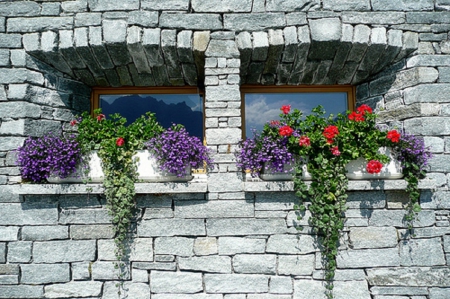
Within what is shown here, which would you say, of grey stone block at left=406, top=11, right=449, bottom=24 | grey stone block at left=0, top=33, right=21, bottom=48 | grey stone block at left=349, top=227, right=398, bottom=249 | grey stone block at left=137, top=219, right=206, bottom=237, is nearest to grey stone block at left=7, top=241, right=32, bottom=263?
grey stone block at left=137, top=219, right=206, bottom=237

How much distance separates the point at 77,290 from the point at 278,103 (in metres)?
2.79

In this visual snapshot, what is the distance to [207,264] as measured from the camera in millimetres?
2547

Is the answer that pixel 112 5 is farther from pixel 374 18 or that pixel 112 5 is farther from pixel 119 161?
pixel 374 18

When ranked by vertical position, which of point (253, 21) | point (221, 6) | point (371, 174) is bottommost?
point (371, 174)

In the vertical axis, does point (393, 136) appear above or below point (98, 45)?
below

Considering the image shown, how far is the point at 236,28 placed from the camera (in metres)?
2.71

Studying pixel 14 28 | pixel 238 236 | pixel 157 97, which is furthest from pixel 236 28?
pixel 14 28

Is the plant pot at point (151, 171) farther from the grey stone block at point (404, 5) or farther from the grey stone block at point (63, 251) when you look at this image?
the grey stone block at point (404, 5)

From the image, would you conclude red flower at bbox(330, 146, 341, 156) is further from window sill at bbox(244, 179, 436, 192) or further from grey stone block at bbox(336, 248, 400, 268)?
grey stone block at bbox(336, 248, 400, 268)

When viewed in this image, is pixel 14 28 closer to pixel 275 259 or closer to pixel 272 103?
pixel 272 103

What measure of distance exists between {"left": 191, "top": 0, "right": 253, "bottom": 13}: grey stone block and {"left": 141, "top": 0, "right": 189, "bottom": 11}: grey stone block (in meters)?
0.08

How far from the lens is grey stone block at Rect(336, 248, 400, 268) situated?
8.37 feet

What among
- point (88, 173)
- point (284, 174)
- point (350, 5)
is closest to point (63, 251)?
point (88, 173)

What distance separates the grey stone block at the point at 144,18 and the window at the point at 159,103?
853mm
